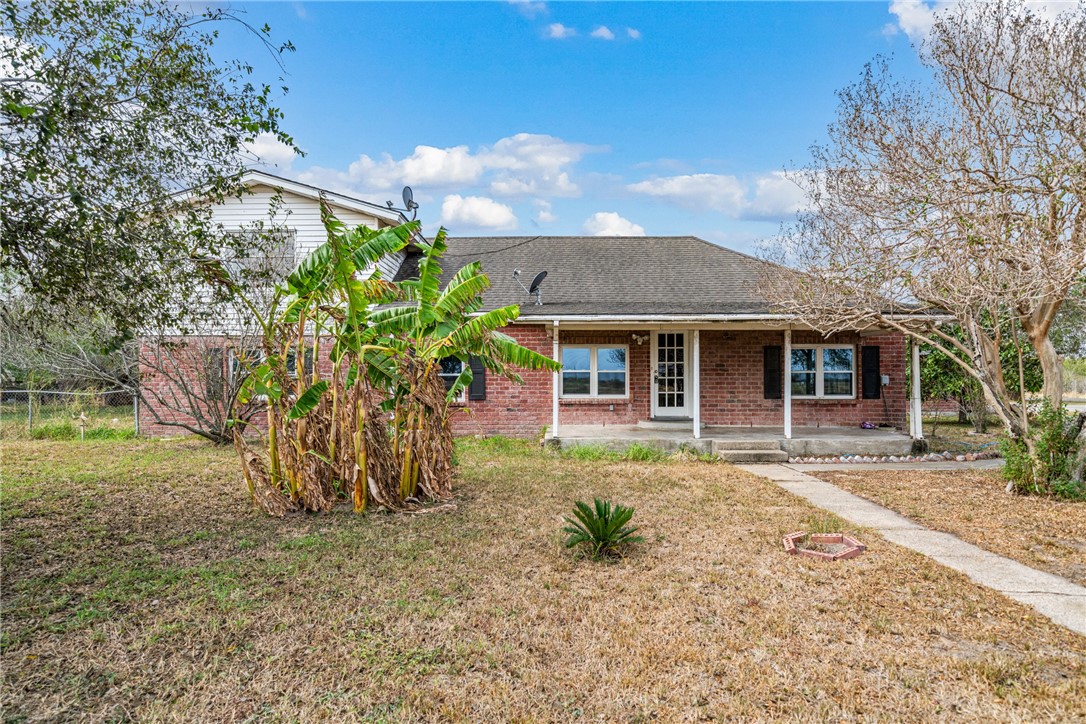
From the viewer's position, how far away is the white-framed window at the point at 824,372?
48.1 ft

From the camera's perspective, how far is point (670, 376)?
1502 centimetres

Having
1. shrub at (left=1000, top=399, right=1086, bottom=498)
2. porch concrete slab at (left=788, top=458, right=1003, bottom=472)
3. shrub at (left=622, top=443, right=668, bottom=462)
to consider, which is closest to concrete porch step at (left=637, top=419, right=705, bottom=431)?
shrub at (left=622, top=443, right=668, bottom=462)

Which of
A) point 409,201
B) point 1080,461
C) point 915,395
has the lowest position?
point 1080,461

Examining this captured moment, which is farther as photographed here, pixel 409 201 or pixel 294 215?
pixel 409 201

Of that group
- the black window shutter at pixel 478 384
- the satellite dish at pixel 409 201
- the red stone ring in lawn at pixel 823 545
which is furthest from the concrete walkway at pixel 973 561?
the satellite dish at pixel 409 201

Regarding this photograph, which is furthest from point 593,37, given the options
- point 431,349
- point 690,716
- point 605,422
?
point 690,716

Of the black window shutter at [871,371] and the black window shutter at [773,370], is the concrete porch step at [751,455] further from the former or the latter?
the black window shutter at [871,371]

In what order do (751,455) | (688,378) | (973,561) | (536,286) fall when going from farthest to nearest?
(536,286), (688,378), (751,455), (973,561)

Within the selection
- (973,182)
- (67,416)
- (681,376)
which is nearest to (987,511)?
(973,182)

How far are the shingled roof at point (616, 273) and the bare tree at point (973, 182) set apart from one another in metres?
3.49

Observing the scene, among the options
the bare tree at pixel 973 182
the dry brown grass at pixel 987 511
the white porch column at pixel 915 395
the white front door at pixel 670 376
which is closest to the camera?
the dry brown grass at pixel 987 511

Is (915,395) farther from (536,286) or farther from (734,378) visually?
(536,286)

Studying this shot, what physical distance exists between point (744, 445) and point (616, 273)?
19.8 ft

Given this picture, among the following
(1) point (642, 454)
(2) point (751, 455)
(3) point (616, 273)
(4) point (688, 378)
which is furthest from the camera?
(3) point (616, 273)
